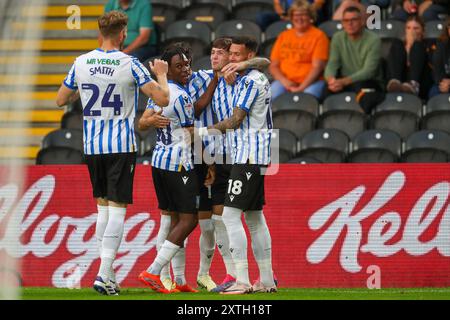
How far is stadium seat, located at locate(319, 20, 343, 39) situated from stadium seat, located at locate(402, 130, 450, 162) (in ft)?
9.42

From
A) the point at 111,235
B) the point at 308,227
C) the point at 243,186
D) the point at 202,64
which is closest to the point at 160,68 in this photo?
the point at 243,186

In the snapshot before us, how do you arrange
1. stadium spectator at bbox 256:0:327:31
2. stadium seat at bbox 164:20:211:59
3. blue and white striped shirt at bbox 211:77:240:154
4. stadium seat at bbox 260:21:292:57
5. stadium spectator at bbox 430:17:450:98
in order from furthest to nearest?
stadium spectator at bbox 256:0:327:31, stadium seat at bbox 164:20:211:59, stadium seat at bbox 260:21:292:57, stadium spectator at bbox 430:17:450:98, blue and white striped shirt at bbox 211:77:240:154

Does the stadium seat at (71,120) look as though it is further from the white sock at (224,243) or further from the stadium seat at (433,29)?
the stadium seat at (433,29)

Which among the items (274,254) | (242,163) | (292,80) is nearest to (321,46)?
(292,80)

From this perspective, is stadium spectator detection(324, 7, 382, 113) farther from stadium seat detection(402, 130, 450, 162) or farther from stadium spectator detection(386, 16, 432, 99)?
stadium seat detection(402, 130, 450, 162)

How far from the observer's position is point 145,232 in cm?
1334

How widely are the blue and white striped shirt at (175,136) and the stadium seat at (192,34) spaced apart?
18.7ft

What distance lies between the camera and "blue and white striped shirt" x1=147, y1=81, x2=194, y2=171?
1087 centimetres

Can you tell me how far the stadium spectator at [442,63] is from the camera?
15.4m

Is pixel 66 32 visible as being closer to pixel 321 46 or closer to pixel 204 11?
pixel 204 11

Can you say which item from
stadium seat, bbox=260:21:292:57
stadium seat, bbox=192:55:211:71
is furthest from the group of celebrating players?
stadium seat, bbox=260:21:292:57

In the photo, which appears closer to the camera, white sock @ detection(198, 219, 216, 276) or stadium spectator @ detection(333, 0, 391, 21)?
white sock @ detection(198, 219, 216, 276)
